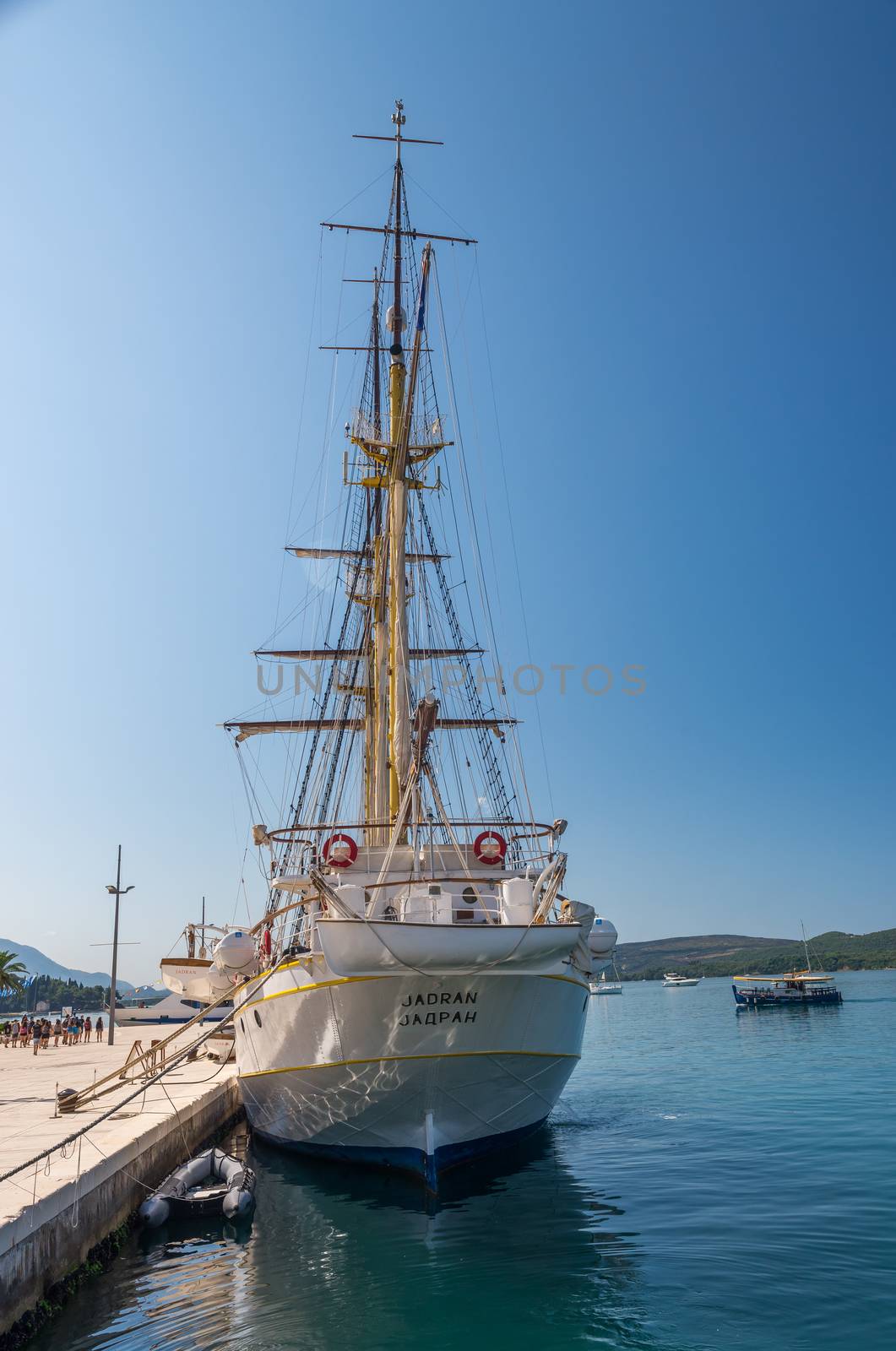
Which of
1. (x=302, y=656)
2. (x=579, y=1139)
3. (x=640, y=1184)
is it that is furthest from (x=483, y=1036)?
(x=302, y=656)

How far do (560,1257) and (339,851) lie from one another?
8057 mm

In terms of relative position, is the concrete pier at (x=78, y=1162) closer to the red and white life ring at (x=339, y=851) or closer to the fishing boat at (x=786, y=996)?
the red and white life ring at (x=339, y=851)

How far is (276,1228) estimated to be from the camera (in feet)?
42.0

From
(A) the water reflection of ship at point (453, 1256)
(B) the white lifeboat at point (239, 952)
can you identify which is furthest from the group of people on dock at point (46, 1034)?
(A) the water reflection of ship at point (453, 1256)

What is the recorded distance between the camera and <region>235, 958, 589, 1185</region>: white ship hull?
1355 centimetres

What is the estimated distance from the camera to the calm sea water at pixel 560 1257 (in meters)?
8.70

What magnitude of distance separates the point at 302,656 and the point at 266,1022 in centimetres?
2577

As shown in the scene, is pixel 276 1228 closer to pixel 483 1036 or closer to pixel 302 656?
pixel 483 1036

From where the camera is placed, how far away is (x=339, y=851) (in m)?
16.9

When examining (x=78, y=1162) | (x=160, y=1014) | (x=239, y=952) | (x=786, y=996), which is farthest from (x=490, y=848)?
(x=786, y=996)

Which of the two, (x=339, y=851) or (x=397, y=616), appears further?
(x=397, y=616)

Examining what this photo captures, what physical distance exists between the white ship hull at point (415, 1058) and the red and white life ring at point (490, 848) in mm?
3046

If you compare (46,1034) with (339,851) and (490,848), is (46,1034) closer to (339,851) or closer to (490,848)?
(339,851)

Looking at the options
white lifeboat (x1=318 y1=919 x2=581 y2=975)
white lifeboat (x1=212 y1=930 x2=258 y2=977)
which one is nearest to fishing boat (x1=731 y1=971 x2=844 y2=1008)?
white lifeboat (x1=212 y1=930 x2=258 y2=977)
